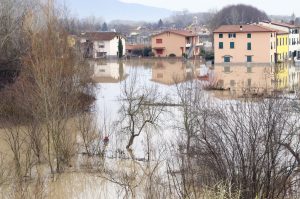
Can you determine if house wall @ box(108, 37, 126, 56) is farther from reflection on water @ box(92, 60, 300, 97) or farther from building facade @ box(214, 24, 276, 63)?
building facade @ box(214, 24, 276, 63)

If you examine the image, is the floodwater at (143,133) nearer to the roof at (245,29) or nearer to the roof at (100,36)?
the roof at (245,29)

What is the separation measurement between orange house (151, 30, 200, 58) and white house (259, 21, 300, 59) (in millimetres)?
8752

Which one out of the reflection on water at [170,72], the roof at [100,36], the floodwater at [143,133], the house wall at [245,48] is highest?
the roof at [100,36]

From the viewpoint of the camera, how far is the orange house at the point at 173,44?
1908 inches

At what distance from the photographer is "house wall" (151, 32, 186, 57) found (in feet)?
159

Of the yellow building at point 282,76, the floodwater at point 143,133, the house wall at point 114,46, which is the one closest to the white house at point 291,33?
the yellow building at point 282,76

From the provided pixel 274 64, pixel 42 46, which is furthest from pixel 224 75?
pixel 42 46

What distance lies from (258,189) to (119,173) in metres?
4.87

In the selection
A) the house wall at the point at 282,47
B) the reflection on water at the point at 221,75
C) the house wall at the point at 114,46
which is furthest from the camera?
the house wall at the point at 114,46

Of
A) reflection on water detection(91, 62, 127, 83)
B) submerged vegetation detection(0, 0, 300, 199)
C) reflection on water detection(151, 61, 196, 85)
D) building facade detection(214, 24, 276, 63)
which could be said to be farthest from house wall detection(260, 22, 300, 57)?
submerged vegetation detection(0, 0, 300, 199)

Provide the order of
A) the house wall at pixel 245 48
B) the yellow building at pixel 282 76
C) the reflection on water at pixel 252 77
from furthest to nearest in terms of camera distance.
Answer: the house wall at pixel 245 48, the yellow building at pixel 282 76, the reflection on water at pixel 252 77

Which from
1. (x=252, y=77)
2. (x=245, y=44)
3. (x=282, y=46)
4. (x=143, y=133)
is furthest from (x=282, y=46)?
(x=143, y=133)

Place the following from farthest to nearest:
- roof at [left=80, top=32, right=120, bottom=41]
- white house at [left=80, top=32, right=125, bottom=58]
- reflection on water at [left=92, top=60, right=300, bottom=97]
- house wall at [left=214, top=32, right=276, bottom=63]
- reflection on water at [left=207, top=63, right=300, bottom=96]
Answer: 1. roof at [left=80, top=32, right=120, bottom=41]
2. white house at [left=80, top=32, right=125, bottom=58]
3. house wall at [left=214, top=32, right=276, bottom=63]
4. reflection on water at [left=92, top=60, right=300, bottom=97]
5. reflection on water at [left=207, top=63, right=300, bottom=96]

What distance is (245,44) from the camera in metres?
38.6
